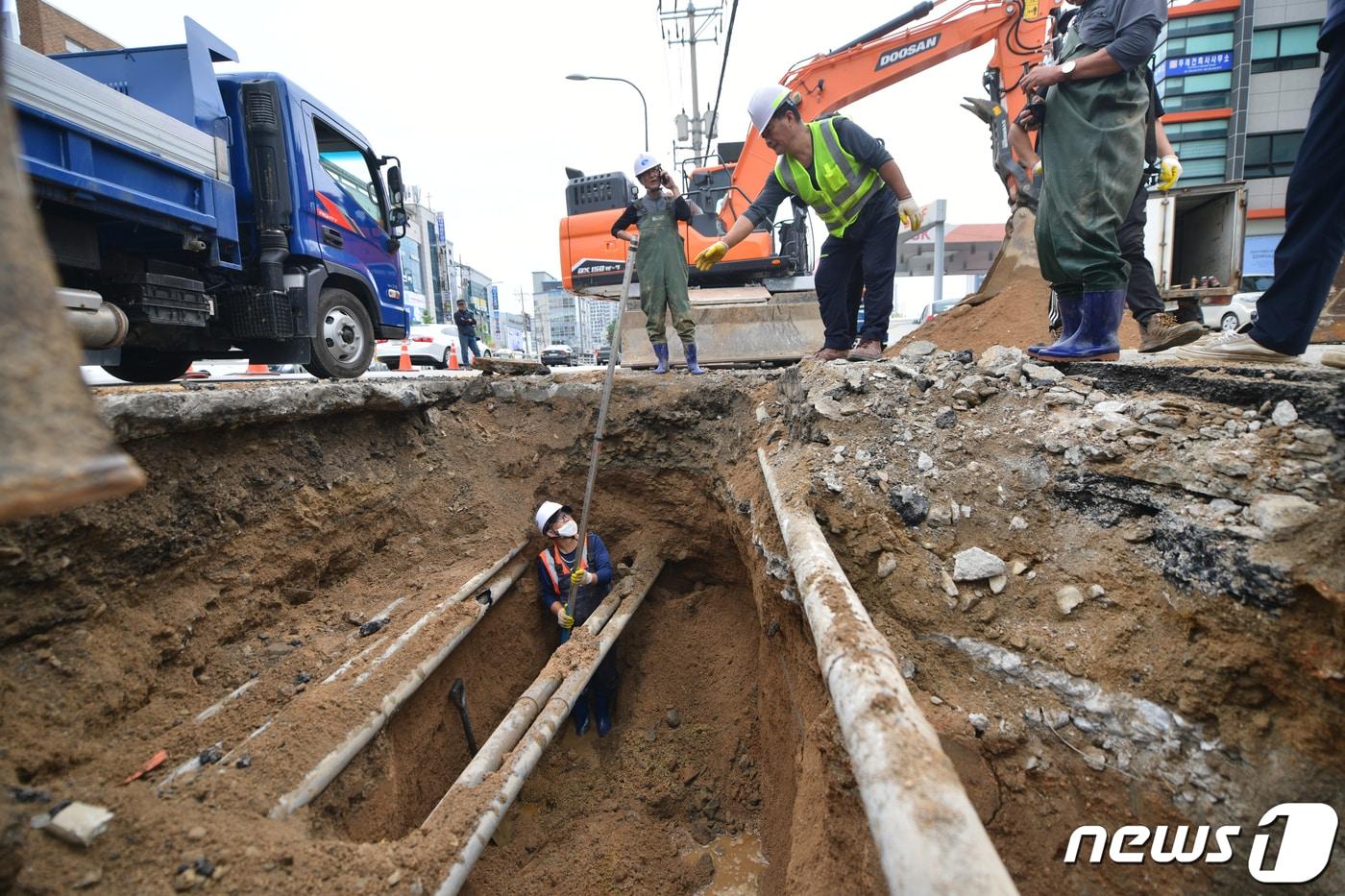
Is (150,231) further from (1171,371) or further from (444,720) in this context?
(1171,371)

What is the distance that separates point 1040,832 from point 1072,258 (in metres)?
2.20

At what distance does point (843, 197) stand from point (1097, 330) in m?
1.76

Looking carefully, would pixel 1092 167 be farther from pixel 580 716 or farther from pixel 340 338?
pixel 340 338

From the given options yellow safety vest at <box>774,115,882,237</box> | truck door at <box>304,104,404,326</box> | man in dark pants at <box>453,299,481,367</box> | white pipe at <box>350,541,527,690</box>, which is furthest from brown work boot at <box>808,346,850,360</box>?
man in dark pants at <box>453,299,481,367</box>

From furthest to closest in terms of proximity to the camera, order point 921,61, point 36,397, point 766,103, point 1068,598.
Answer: point 921,61 → point 766,103 → point 1068,598 → point 36,397

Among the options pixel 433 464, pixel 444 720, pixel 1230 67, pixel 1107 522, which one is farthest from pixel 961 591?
pixel 1230 67

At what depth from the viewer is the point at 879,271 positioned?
3.78 metres

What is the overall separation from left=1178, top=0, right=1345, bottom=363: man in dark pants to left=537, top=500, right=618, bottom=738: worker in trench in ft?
11.6

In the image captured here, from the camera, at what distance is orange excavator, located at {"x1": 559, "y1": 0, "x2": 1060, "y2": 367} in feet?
20.1

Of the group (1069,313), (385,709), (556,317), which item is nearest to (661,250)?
(1069,313)

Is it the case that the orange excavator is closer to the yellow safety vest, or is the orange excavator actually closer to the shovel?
the yellow safety vest

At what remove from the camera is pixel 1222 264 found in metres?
7.23

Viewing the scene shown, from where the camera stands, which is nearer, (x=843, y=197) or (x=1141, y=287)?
(x=1141, y=287)

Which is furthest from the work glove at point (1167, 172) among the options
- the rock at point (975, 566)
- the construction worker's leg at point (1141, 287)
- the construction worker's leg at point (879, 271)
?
the rock at point (975, 566)
